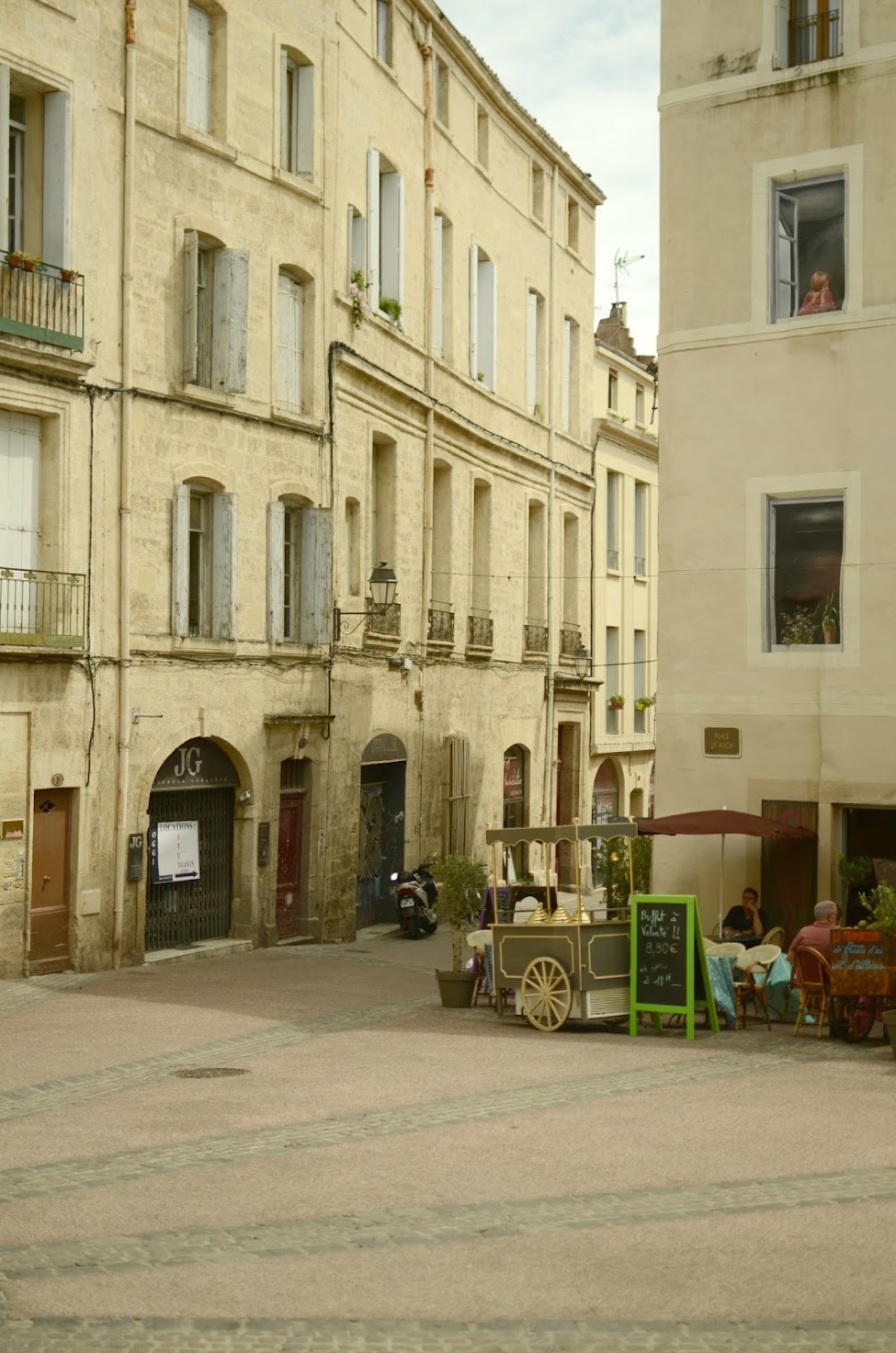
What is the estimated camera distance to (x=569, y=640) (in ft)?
127

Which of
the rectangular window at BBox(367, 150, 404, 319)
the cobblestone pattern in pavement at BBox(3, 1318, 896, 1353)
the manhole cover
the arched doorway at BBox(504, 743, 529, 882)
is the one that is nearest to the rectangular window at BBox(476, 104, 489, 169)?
the rectangular window at BBox(367, 150, 404, 319)

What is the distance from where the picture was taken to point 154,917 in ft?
77.2

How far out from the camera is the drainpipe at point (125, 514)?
22188 millimetres

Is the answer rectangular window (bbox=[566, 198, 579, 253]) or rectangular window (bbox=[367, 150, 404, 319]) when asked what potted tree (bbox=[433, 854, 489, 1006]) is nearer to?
rectangular window (bbox=[367, 150, 404, 319])

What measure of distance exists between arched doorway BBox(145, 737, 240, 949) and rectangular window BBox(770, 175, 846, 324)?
959cm

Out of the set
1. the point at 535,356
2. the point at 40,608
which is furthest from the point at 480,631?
the point at 40,608

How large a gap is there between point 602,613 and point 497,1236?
107ft

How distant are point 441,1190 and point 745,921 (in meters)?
9.86

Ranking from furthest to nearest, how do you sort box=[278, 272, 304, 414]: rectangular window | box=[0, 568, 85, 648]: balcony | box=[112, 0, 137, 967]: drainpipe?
box=[278, 272, 304, 414]: rectangular window, box=[112, 0, 137, 967]: drainpipe, box=[0, 568, 85, 648]: balcony

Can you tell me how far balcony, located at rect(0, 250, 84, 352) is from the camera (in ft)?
67.0

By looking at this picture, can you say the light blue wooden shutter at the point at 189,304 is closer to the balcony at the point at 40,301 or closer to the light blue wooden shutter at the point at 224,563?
the light blue wooden shutter at the point at 224,563

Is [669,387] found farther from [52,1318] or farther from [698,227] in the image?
[52,1318]

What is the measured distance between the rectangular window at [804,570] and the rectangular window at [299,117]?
1009 cm

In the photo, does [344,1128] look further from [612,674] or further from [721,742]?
[612,674]
